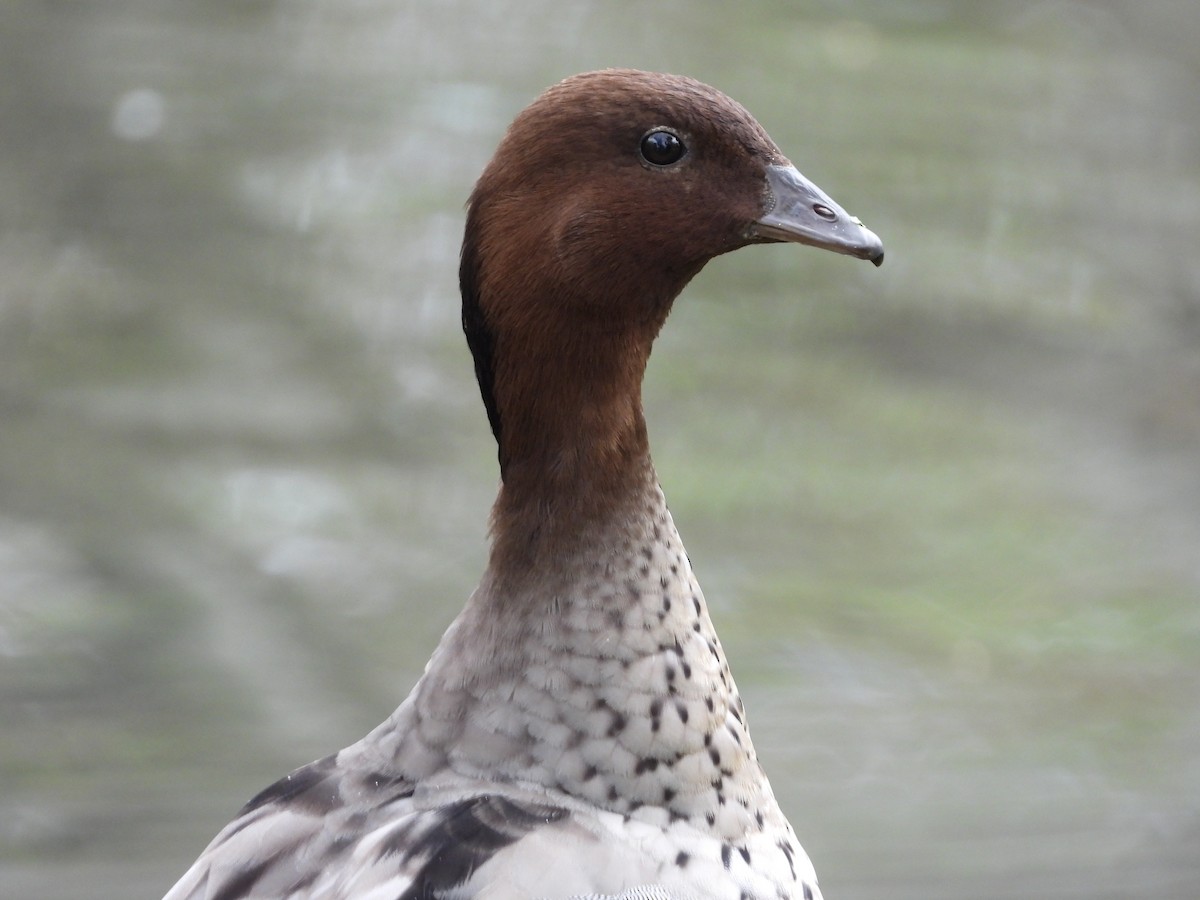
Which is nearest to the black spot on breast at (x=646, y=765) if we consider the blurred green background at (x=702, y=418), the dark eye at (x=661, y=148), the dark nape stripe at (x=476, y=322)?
the dark nape stripe at (x=476, y=322)

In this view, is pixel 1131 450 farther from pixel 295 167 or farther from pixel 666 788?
pixel 666 788

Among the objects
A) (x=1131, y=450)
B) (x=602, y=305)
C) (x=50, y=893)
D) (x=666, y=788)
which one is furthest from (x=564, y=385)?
(x=1131, y=450)

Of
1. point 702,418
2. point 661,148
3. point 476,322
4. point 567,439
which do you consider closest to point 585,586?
point 567,439

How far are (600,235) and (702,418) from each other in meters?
2.95

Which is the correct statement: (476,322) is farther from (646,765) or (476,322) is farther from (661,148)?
(646,765)

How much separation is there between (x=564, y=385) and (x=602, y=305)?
0.10m

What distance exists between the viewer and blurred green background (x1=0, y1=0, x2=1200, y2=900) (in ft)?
12.6

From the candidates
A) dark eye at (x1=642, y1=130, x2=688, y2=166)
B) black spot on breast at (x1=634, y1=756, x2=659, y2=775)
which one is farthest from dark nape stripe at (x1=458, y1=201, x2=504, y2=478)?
black spot on breast at (x1=634, y1=756, x2=659, y2=775)

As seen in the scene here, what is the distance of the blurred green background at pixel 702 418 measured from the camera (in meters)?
3.84

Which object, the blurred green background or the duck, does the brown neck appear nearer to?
the duck

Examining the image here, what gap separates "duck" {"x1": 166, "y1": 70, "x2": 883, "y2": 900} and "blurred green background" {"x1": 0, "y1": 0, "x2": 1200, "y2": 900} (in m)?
1.60

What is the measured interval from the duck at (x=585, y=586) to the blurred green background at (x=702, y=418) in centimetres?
160

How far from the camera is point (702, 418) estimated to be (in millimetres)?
4914

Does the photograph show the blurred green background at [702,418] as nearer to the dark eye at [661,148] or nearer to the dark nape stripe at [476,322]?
the dark nape stripe at [476,322]
